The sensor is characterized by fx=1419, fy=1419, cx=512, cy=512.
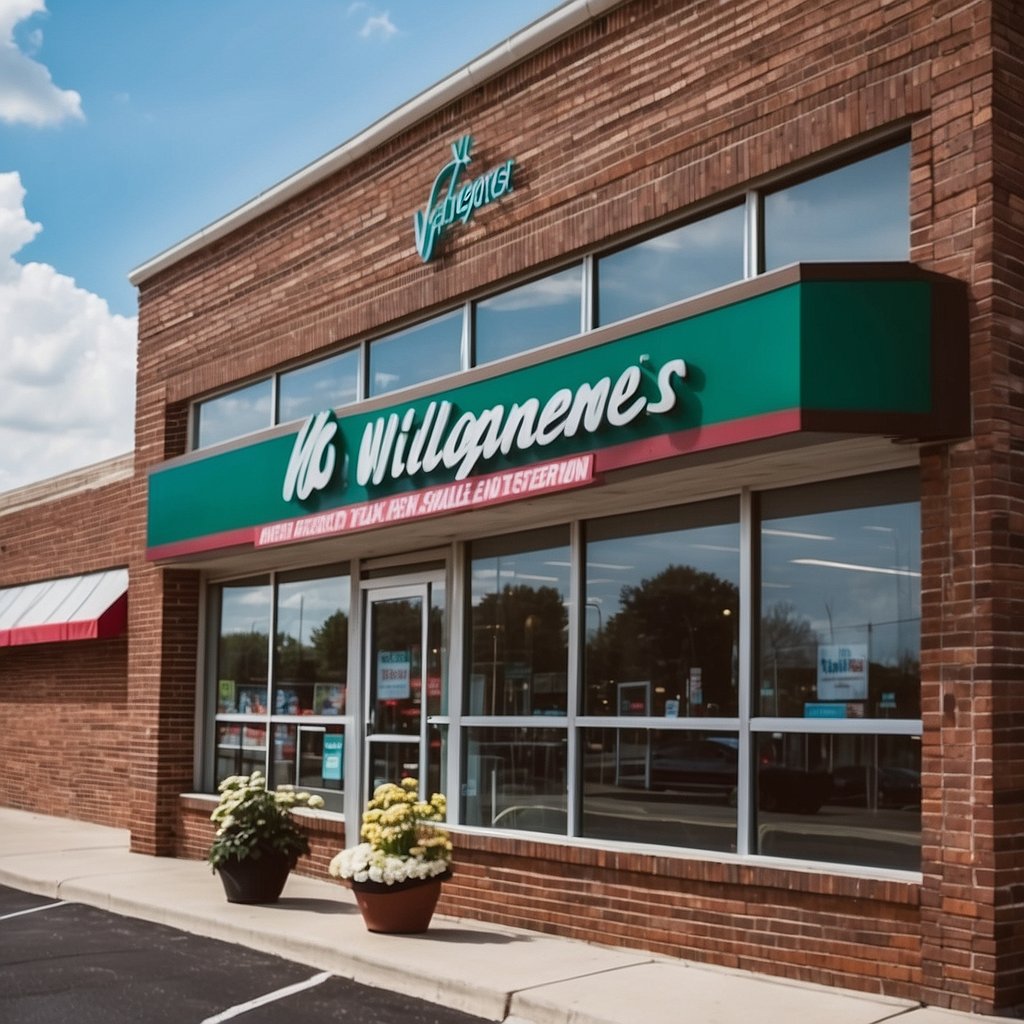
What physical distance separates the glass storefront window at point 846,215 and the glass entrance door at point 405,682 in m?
4.70

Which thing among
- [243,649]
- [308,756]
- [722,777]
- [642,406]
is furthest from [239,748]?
[642,406]

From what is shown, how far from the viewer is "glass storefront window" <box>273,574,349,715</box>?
14109mm

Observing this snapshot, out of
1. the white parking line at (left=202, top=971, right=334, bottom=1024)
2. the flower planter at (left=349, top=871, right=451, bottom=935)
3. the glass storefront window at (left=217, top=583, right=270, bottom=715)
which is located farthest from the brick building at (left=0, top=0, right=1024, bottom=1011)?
the white parking line at (left=202, top=971, right=334, bottom=1024)

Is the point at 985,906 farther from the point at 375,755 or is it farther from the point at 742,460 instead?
the point at 375,755

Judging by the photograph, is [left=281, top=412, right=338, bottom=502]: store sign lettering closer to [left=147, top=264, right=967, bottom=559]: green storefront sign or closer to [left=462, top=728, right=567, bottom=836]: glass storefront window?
[left=147, top=264, right=967, bottom=559]: green storefront sign

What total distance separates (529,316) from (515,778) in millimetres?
3750

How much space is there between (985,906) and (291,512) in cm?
756

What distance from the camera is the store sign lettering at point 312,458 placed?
12.7 metres

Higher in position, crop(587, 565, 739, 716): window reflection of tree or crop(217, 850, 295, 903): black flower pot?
crop(587, 565, 739, 716): window reflection of tree

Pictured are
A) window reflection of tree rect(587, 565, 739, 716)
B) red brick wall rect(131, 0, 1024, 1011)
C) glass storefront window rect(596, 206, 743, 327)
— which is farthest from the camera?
glass storefront window rect(596, 206, 743, 327)

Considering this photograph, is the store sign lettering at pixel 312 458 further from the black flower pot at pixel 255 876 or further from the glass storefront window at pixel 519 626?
the black flower pot at pixel 255 876

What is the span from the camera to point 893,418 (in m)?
8.04

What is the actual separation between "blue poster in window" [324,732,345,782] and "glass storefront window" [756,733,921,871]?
5595 mm

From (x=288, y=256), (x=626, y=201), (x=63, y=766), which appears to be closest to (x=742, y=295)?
(x=626, y=201)
